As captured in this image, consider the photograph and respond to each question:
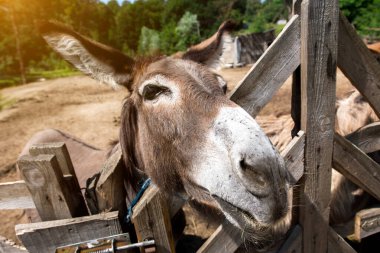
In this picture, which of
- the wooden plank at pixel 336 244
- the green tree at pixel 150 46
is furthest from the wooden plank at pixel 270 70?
the wooden plank at pixel 336 244

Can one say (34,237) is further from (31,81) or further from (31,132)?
(31,81)

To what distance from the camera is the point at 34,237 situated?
4.13ft

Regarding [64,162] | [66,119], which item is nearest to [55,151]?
[64,162]

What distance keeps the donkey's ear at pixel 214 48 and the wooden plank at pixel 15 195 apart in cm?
152

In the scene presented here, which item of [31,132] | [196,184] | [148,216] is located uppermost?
[196,184]

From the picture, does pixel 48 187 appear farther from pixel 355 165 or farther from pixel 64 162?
pixel 355 165

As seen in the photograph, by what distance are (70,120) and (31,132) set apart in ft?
5.37

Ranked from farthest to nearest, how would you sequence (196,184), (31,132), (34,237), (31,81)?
(31,81), (31,132), (196,184), (34,237)

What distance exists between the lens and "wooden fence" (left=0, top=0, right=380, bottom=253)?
126cm

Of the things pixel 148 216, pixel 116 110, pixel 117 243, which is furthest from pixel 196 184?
pixel 116 110

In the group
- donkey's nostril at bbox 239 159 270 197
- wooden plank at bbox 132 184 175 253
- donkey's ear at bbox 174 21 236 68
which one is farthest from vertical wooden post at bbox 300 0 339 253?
wooden plank at bbox 132 184 175 253

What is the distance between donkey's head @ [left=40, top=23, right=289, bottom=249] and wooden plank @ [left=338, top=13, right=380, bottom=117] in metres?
0.79

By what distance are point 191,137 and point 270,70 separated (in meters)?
0.62

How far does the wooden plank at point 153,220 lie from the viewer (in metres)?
1.29
